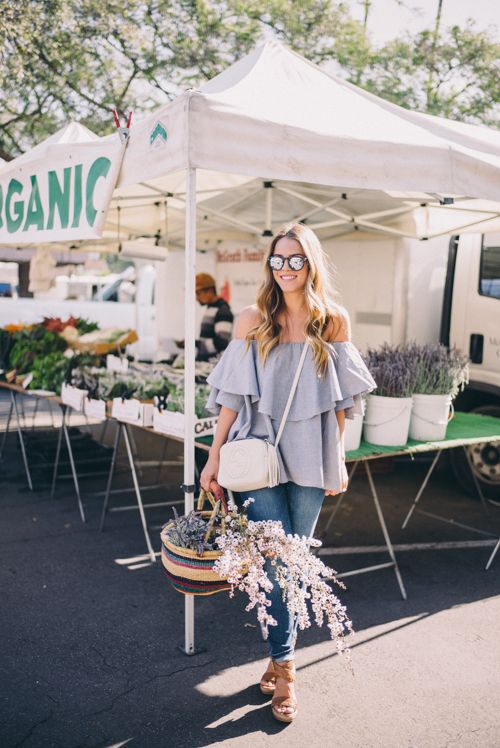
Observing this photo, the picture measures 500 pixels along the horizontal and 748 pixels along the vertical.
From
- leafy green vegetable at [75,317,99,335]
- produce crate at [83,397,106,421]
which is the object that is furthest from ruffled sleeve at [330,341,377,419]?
leafy green vegetable at [75,317,99,335]

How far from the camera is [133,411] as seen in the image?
15.0ft

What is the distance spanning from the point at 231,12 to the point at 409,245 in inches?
290

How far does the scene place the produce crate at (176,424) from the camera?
414 centimetres

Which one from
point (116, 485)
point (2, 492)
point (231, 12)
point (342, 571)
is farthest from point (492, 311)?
point (231, 12)

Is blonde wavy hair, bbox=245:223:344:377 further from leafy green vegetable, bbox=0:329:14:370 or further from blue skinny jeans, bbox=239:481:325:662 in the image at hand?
leafy green vegetable, bbox=0:329:14:370

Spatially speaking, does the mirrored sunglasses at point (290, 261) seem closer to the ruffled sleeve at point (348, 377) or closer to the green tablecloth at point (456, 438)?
the ruffled sleeve at point (348, 377)

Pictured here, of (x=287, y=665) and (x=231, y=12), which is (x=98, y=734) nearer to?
(x=287, y=665)

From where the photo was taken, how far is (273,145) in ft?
10.2

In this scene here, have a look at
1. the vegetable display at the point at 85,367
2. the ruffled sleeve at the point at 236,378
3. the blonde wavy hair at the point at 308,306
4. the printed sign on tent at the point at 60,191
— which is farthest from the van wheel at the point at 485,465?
the printed sign on tent at the point at 60,191

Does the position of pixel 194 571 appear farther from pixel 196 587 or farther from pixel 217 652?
pixel 217 652

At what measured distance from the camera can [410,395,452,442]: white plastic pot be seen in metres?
4.27

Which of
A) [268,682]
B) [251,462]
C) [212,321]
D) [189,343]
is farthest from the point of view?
[212,321]

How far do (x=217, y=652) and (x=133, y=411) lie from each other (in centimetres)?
172

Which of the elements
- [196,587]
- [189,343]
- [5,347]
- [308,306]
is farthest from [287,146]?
[5,347]
